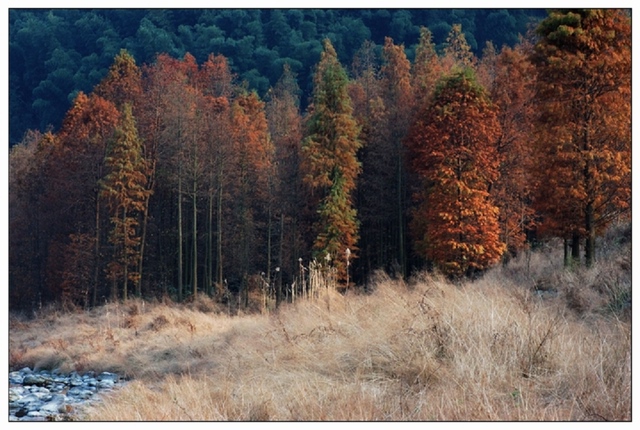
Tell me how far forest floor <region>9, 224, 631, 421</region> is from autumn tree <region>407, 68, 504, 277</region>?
7.08m

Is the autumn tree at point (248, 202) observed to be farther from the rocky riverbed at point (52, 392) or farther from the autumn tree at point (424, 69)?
the rocky riverbed at point (52, 392)

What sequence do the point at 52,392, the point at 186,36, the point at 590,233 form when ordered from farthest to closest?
the point at 186,36
the point at 590,233
the point at 52,392

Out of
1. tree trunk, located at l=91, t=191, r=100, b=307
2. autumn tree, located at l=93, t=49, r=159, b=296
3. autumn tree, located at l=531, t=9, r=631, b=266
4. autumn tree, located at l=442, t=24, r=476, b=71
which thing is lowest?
tree trunk, located at l=91, t=191, r=100, b=307

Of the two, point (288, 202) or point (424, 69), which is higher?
point (424, 69)

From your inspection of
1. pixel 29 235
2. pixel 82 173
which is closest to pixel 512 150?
pixel 82 173

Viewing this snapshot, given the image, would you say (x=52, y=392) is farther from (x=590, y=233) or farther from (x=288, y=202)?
(x=288, y=202)

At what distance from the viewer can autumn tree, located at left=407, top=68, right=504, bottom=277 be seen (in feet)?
61.2

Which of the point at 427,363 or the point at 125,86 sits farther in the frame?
the point at 125,86

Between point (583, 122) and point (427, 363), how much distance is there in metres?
6.87

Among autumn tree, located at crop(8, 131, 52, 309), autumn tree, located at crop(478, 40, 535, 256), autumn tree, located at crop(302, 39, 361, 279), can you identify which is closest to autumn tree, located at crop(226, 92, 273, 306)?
autumn tree, located at crop(302, 39, 361, 279)

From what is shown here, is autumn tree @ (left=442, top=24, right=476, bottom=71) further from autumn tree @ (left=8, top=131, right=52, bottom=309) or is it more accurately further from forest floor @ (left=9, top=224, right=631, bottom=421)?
forest floor @ (left=9, top=224, right=631, bottom=421)

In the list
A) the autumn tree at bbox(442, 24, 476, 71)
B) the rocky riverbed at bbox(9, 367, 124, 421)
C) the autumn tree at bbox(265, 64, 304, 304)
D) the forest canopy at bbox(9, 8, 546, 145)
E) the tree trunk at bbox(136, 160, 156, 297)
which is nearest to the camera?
the rocky riverbed at bbox(9, 367, 124, 421)

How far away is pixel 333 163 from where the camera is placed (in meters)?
23.3
